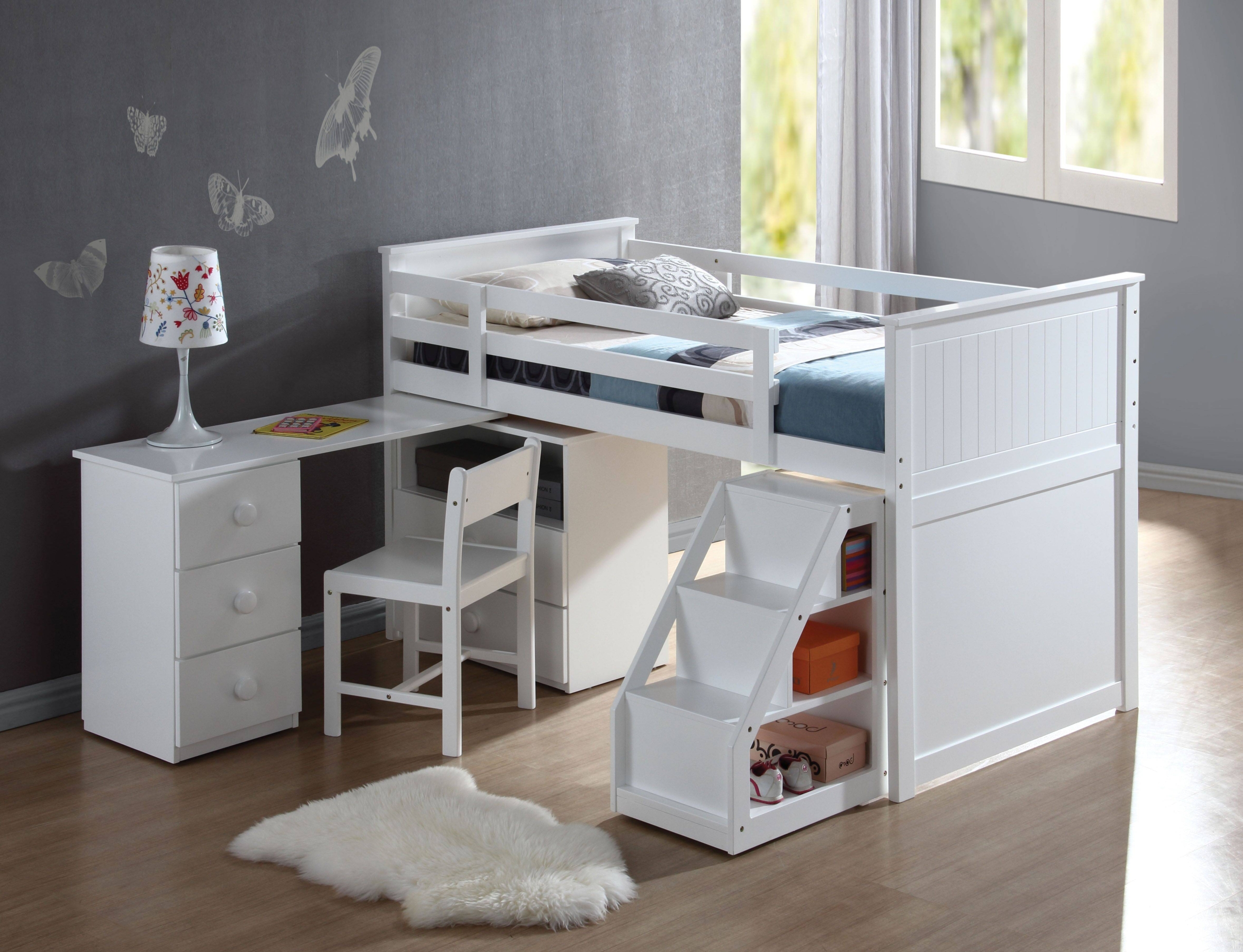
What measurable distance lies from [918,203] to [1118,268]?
84cm

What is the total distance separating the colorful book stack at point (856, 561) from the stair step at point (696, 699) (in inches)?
11.2

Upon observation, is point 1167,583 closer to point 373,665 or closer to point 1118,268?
point 1118,268

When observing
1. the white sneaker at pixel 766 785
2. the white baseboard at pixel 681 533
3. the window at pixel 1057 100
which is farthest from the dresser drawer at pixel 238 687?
the window at pixel 1057 100

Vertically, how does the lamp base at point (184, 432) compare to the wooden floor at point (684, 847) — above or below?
above

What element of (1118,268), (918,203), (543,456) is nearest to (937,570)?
(543,456)

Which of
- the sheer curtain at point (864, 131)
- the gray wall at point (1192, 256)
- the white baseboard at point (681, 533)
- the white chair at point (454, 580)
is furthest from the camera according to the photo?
the sheer curtain at point (864, 131)

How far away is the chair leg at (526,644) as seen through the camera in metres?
3.30

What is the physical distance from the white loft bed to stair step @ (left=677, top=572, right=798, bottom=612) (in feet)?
0.68

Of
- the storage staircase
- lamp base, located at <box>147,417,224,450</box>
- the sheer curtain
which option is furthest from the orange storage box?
the sheer curtain

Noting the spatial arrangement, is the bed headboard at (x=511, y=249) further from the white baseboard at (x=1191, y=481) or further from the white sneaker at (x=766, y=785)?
the white baseboard at (x=1191, y=481)

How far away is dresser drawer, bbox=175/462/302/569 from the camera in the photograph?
292cm

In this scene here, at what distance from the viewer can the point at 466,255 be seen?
12.6ft

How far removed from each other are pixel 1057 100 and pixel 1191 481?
1.40 m

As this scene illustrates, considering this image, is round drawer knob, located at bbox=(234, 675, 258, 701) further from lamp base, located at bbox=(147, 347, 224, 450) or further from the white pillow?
the white pillow
